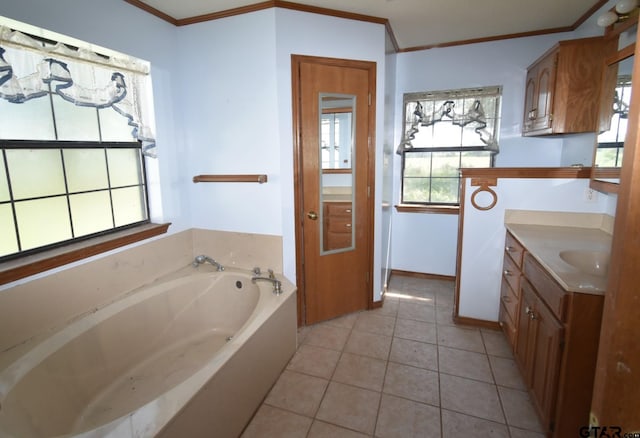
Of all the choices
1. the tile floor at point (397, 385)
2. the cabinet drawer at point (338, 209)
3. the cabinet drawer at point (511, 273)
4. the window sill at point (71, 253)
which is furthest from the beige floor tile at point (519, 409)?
the window sill at point (71, 253)

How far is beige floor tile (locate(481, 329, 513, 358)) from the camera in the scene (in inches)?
90.2

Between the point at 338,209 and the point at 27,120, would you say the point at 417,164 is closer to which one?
the point at 338,209

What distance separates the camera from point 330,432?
1.67m

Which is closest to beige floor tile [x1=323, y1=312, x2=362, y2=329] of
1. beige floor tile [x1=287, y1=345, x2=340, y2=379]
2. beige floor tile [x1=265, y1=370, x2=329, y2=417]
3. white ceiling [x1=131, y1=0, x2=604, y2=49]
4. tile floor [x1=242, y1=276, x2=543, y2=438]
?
tile floor [x1=242, y1=276, x2=543, y2=438]

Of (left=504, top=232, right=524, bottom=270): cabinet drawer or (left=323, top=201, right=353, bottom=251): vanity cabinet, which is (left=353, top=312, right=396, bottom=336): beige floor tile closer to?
(left=323, top=201, right=353, bottom=251): vanity cabinet

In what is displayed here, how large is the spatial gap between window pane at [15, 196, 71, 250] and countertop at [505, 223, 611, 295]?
103 inches

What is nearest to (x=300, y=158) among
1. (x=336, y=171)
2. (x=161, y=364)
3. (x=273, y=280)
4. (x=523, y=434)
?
(x=336, y=171)

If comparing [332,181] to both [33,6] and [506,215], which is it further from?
[33,6]

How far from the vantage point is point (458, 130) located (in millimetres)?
3354

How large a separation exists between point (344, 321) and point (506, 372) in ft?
3.89

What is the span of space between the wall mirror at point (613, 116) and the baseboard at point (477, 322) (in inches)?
47.4

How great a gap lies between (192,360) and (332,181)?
1.60 meters

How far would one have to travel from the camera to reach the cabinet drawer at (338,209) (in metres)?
2.65

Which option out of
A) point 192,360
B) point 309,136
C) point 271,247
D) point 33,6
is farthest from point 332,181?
point 33,6
